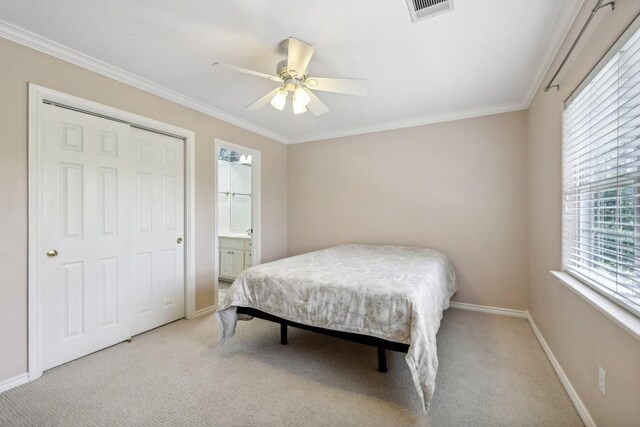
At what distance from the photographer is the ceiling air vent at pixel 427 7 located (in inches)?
64.4

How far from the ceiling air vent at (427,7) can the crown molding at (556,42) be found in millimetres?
724

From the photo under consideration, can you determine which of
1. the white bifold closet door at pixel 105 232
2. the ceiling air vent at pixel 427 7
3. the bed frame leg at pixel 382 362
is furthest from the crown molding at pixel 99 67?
the bed frame leg at pixel 382 362

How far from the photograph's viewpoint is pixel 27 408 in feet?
5.61

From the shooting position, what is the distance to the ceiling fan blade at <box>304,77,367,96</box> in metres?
2.07

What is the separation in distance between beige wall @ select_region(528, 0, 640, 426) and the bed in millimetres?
774

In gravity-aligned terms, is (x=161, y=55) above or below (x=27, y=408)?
above

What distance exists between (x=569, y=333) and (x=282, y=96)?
261 cm

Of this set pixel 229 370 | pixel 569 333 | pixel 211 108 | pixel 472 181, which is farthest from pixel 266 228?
pixel 569 333

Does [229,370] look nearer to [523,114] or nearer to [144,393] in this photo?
[144,393]

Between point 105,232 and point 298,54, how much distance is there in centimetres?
220

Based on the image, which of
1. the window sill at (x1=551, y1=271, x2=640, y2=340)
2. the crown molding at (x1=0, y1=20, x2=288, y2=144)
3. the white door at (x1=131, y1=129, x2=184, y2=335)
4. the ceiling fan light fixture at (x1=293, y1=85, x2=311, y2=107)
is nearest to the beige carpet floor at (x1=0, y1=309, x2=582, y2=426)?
the white door at (x1=131, y1=129, x2=184, y2=335)

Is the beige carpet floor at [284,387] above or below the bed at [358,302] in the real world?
below

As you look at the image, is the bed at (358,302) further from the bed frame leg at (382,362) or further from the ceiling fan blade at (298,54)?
the ceiling fan blade at (298,54)

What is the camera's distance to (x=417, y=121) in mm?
3680
